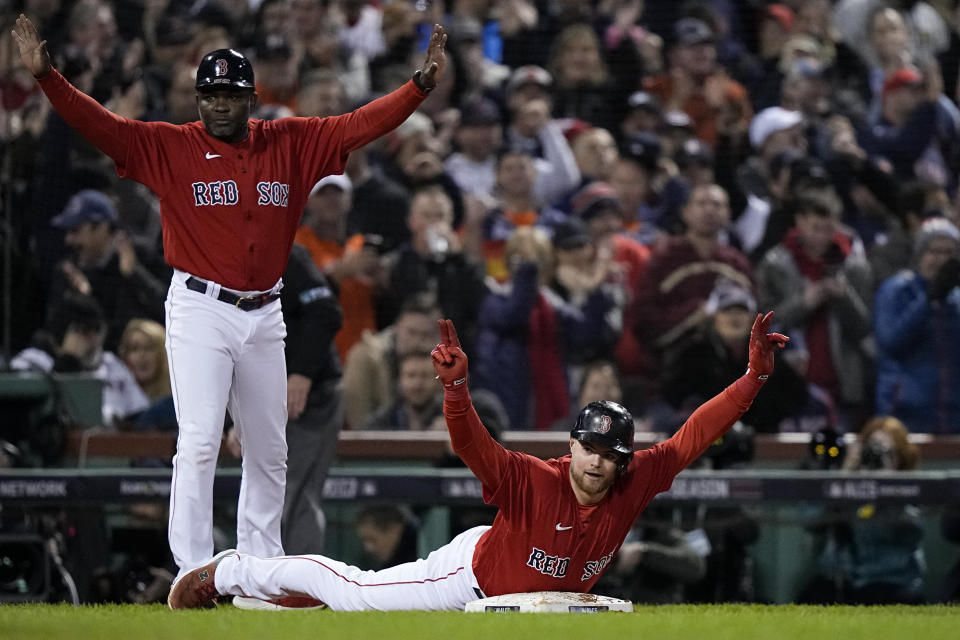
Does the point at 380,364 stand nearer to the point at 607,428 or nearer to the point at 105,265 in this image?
the point at 105,265

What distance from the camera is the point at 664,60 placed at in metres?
12.4

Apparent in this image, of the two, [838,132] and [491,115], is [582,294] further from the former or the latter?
[838,132]

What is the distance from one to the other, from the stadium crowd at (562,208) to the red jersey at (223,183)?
280cm

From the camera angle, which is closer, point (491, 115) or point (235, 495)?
point (235, 495)

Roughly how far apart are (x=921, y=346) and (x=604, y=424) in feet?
16.1

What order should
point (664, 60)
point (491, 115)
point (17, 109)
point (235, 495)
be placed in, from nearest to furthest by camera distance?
point (235, 495)
point (17, 109)
point (491, 115)
point (664, 60)

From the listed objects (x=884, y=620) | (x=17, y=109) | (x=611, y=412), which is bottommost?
(x=884, y=620)

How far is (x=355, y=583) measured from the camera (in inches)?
224

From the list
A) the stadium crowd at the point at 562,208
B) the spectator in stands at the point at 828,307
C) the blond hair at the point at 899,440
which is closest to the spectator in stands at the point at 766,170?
the stadium crowd at the point at 562,208

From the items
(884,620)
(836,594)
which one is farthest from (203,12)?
(884,620)

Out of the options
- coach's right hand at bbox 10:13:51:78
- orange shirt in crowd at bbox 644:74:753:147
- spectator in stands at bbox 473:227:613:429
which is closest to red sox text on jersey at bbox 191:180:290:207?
coach's right hand at bbox 10:13:51:78

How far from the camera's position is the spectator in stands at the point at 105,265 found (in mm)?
9625

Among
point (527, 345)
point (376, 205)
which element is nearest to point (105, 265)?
point (376, 205)

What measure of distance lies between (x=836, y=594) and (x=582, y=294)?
8.65 feet
